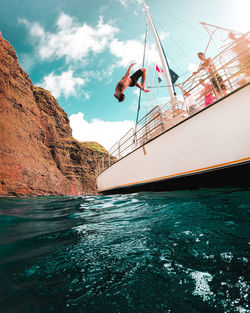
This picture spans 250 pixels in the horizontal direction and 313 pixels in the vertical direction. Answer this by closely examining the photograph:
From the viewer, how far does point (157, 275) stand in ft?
2.61

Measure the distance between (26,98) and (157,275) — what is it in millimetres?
41108

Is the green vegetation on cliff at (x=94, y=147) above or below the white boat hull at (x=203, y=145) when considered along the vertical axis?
→ above

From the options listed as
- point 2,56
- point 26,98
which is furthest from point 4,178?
point 2,56

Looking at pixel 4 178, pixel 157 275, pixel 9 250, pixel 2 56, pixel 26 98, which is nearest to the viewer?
pixel 157 275

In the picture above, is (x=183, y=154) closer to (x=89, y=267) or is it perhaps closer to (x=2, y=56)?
(x=89, y=267)

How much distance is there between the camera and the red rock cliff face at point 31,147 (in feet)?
77.7

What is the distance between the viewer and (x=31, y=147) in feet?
93.0

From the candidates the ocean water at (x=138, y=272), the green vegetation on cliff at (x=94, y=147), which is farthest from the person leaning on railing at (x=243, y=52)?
the green vegetation on cliff at (x=94, y=147)

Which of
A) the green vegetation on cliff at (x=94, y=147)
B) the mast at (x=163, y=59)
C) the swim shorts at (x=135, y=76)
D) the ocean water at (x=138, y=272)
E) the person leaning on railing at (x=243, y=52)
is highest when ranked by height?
the green vegetation on cliff at (x=94, y=147)

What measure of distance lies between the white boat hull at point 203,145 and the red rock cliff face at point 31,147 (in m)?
25.3

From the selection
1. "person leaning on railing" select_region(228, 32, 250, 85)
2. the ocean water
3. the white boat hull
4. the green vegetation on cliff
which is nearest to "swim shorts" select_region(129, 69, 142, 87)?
the white boat hull

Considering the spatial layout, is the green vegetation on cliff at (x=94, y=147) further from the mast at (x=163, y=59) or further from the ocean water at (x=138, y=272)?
the ocean water at (x=138, y=272)

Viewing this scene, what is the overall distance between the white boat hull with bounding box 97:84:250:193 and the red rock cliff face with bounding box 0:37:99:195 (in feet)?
83.0

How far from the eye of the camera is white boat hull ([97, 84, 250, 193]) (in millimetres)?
2669
